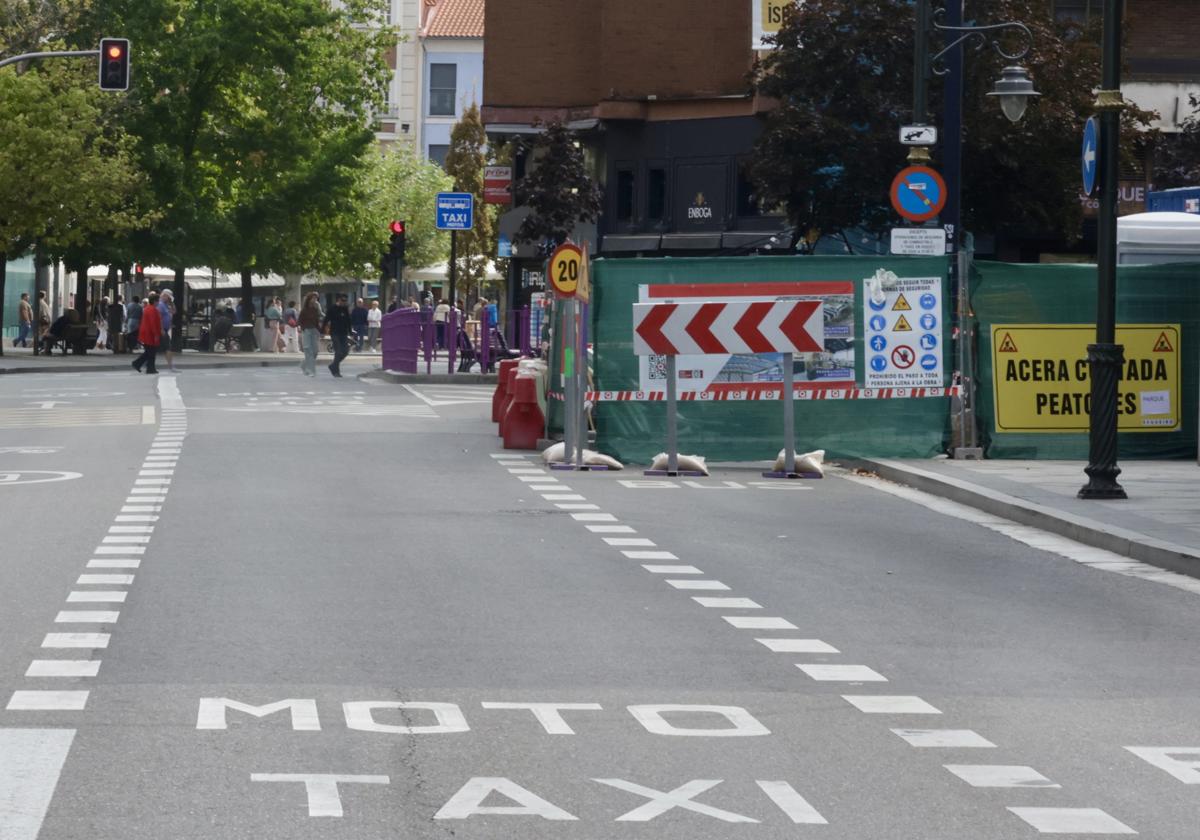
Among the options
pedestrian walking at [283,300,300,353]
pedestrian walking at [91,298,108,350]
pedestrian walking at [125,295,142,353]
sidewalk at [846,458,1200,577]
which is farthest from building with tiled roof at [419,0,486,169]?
sidewalk at [846,458,1200,577]

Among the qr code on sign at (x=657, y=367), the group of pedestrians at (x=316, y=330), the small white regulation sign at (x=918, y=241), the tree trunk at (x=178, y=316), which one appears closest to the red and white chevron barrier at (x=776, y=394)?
the qr code on sign at (x=657, y=367)

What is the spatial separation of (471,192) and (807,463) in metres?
70.0

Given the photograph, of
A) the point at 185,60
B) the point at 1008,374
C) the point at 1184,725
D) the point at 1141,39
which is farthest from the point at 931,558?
the point at 185,60

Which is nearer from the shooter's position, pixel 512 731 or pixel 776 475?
pixel 512 731

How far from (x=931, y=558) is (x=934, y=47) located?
23631mm

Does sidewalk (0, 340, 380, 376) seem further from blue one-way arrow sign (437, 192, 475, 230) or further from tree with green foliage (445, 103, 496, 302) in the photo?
tree with green foliage (445, 103, 496, 302)

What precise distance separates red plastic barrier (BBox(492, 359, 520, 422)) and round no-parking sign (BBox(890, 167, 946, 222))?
469 cm

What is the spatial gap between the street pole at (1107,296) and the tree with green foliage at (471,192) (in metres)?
71.1

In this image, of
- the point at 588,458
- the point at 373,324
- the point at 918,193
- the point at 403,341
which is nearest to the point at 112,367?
the point at 403,341

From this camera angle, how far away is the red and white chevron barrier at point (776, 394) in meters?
22.3

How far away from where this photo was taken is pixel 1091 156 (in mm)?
18000

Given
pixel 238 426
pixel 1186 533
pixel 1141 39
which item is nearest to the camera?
pixel 1186 533

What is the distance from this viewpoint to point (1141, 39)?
4406cm

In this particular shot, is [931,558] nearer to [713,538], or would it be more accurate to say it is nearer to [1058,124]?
[713,538]
